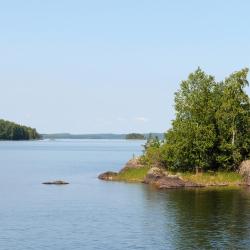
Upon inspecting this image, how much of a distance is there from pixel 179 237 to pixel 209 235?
357cm

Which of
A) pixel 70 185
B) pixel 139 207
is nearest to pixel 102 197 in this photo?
pixel 139 207

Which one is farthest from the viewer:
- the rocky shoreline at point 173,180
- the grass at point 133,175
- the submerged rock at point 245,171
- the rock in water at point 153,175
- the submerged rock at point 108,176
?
the submerged rock at point 108,176

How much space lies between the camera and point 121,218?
8100 centimetres

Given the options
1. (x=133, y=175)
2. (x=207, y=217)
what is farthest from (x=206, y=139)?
(x=207, y=217)

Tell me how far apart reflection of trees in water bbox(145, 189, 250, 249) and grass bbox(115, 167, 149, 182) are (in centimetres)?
1951

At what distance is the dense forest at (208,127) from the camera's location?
395 feet

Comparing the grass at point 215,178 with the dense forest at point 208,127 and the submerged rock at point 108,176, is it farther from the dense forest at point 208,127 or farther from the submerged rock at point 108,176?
the submerged rock at point 108,176

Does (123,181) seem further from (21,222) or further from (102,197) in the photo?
(21,222)

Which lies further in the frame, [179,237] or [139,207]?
[139,207]

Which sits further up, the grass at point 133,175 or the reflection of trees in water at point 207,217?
the grass at point 133,175

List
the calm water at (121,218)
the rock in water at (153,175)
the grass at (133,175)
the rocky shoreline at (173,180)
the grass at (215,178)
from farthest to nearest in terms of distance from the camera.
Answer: the grass at (133,175), the rock in water at (153,175), the grass at (215,178), the rocky shoreline at (173,180), the calm water at (121,218)

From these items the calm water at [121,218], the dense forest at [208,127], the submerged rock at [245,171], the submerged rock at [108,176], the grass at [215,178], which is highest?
the dense forest at [208,127]

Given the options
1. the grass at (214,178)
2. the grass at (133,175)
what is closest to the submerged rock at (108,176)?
the grass at (133,175)

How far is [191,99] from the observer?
123 metres
